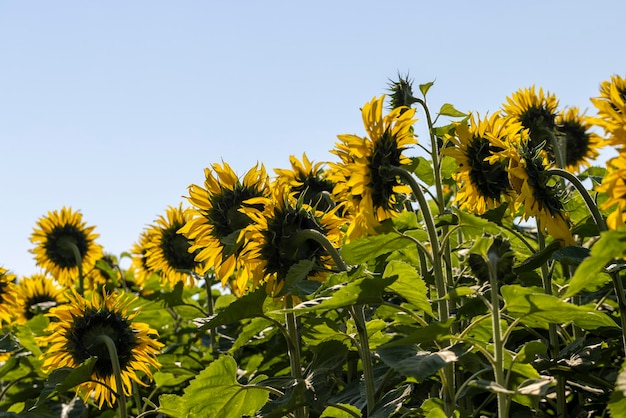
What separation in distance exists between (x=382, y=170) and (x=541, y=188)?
0.48 metres

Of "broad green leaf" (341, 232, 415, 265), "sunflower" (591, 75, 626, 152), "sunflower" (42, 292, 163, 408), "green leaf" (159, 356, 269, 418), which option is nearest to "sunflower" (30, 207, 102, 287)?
"sunflower" (42, 292, 163, 408)

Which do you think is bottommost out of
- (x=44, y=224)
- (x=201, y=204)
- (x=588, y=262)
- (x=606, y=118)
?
(x=588, y=262)

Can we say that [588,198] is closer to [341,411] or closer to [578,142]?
[341,411]

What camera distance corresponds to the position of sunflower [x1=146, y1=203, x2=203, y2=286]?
14.4 ft

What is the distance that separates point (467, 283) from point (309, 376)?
66cm

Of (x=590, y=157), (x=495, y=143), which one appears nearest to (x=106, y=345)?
(x=495, y=143)

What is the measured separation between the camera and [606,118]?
1614 millimetres

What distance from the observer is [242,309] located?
2334 mm

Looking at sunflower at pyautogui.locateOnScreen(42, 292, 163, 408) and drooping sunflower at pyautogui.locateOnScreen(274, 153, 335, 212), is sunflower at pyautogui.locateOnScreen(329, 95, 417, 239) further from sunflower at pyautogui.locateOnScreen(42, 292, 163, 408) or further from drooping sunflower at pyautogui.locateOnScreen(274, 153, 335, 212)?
sunflower at pyautogui.locateOnScreen(42, 292, 163, 408)

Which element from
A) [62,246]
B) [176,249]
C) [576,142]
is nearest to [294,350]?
[176,249]

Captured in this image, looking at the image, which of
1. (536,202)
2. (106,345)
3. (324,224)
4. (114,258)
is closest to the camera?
(536,202)

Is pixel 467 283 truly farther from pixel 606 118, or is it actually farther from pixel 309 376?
pixel 606 118

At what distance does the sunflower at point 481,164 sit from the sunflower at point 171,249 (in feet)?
6.72

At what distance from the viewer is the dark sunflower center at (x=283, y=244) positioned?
93.1 inches
